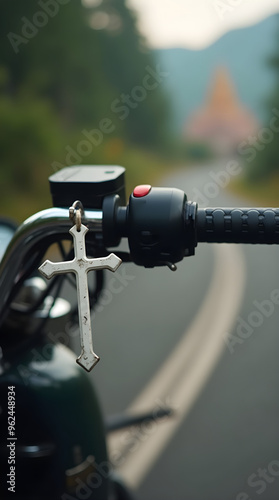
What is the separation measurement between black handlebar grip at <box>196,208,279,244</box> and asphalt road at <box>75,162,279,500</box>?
1.57 m

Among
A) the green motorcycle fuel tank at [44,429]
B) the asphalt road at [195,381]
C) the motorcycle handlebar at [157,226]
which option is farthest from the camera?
the asphalt road at [195,381]

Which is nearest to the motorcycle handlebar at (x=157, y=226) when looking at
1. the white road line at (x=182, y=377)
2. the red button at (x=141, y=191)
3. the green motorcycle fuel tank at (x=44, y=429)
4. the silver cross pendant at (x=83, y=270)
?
→ the red button at (x=141, y=191)

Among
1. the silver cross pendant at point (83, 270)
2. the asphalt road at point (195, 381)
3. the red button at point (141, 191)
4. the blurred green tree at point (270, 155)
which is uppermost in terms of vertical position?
the red button at point (141, 191)

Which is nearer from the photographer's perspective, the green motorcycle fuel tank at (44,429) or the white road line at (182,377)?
the green motorcycle fuel tank at (44,429)

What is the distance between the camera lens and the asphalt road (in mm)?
3699

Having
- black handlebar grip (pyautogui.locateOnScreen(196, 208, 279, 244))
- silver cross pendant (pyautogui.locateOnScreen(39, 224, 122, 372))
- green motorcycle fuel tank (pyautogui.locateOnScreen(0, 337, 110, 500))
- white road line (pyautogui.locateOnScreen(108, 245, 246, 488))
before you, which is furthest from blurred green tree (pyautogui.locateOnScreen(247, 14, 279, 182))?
silver cross pendant (pyautogui.locateOnScreen(39, 224, 122, 372))

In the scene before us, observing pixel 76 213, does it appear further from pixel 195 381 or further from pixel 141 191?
pixel 195 381

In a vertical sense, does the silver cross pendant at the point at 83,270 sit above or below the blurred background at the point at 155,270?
above

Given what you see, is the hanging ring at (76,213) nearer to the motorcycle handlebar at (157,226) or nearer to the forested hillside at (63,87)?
the motorcycle handlebar at (157,226)

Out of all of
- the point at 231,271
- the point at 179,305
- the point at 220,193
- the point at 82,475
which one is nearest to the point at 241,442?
the point at 82,475

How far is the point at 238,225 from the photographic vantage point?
114 centimetres

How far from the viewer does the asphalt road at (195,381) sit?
12.1 feet

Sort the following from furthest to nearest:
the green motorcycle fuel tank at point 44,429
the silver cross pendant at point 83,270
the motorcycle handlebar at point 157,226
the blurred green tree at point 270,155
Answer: the blurred green tree at point 270,155 < the green motorcycle fuel tank at point 44,429 < the motorcycle handlebar at point 157,226 < the silver cross pendant at point 83,270

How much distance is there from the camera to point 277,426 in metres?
4.26
